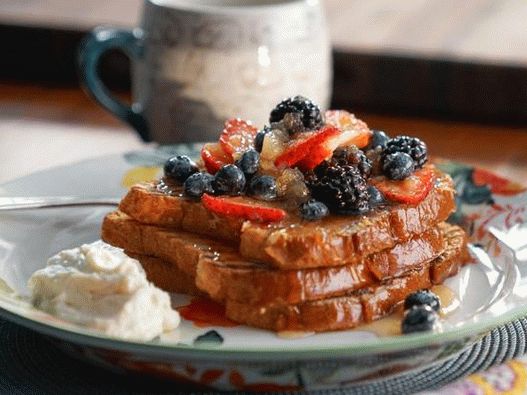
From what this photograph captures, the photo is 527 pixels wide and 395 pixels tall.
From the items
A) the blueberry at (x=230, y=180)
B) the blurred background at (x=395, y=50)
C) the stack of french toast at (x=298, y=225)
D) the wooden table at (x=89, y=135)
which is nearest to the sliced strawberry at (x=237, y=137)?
the stack of french toast at (x=298, y=225)

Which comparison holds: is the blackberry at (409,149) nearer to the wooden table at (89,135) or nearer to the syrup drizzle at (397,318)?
the syrup drizzle at (397,318)

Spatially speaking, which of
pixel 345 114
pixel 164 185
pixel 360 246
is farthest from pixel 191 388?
pixel 345 114

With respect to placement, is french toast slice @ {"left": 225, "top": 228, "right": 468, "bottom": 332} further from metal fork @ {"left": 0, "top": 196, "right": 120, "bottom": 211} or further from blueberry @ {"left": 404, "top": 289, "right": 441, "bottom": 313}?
metal fork @ {"left": 0, "top": 196, "right": 120, "bottom": 211}

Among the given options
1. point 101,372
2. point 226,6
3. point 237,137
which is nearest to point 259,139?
point 237,137

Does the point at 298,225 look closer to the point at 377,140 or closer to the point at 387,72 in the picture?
the point at 377,140

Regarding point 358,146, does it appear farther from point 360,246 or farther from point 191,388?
point 191,388

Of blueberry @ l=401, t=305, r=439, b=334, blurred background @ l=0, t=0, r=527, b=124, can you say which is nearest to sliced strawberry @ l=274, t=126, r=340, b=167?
blueberry @ l=401, t=305, r=439, b=334
